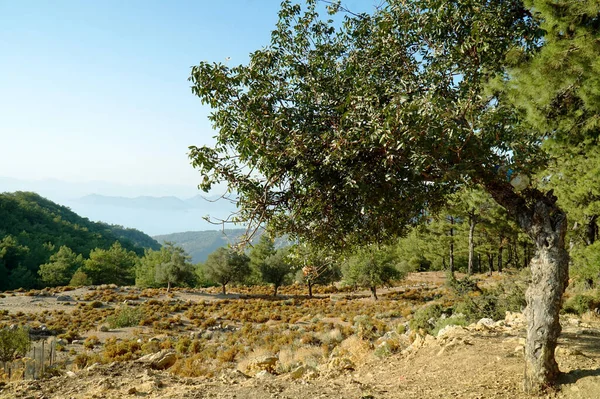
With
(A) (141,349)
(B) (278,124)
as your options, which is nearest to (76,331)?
(A) (141,349)

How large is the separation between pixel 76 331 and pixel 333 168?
2694 centimetres

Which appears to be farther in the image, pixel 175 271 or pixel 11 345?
pixel 175 271

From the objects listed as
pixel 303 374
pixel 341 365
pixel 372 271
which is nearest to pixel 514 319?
pixel 341 365

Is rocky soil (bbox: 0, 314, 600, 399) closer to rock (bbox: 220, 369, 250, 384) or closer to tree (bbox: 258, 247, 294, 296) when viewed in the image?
rock (bbox: 220, 369, 250, 384)

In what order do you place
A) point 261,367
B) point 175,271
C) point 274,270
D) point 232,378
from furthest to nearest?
point 175,271 → point 274,270 → point 261,367 → point 232,378

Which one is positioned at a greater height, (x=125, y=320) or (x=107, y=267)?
(x=107, y=267)

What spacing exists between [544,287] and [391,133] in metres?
3.18

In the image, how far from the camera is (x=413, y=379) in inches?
257

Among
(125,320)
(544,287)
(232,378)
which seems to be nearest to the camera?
(544,287)

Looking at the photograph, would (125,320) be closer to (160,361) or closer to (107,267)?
(160,361)

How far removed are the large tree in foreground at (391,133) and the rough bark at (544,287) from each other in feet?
0.05

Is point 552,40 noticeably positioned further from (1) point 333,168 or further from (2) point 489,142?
(1) point 333,168

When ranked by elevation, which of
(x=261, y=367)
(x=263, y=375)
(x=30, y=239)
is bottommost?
(x=261, y=367)

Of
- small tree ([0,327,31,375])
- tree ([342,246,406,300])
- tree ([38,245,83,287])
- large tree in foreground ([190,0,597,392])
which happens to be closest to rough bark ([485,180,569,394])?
large tree in foreground ([190,0,597,392])
